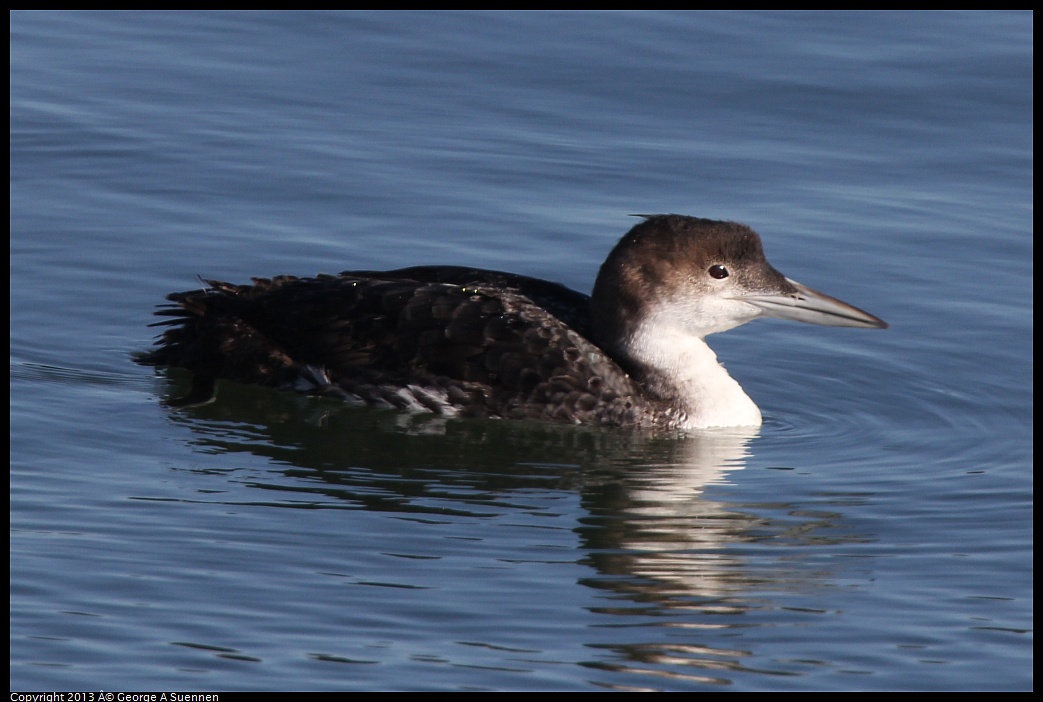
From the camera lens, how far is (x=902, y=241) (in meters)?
11.4

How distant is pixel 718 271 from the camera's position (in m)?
9.12

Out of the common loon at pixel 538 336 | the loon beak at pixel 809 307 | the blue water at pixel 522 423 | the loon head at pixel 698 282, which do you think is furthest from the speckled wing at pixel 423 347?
the loon beak at pixel 809 307

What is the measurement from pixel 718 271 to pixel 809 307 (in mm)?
476

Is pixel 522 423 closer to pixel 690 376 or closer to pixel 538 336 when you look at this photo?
pixel 538 336

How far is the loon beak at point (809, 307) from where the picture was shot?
9.10m

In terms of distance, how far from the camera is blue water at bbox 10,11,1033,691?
21.6 feet

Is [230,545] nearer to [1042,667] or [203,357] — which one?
[203,357]

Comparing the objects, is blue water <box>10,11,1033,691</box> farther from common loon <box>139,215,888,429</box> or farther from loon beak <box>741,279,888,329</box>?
loon beak <box>741,279,888,329</box>

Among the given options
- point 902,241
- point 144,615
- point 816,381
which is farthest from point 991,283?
point 144,615

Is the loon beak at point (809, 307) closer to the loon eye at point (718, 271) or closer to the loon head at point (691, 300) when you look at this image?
the loon head at point (691, 300)

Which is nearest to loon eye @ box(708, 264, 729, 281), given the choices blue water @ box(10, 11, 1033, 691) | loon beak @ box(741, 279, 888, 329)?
loon beak @ box(741, 279, 888, 329)

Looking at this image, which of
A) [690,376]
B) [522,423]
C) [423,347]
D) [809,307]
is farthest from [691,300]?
[423,347]
